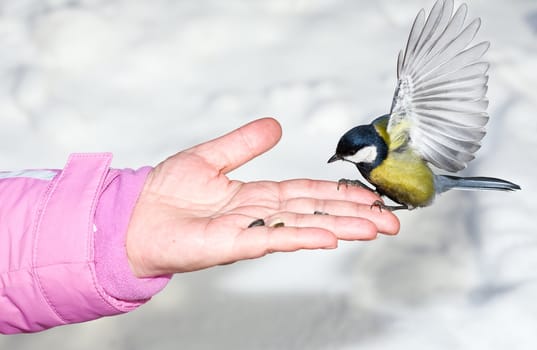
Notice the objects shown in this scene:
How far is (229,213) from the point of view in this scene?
50.1 inches

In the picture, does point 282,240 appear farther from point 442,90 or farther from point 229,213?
point 442,90

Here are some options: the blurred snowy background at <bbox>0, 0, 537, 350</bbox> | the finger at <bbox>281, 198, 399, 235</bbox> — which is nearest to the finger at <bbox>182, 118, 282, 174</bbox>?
the finger at <bbox>281, 198, 399, 235</bbox>

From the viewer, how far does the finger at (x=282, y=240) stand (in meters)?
1.11

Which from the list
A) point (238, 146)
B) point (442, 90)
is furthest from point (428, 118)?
point (238, 146)

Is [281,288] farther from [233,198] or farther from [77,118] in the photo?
[77,118]

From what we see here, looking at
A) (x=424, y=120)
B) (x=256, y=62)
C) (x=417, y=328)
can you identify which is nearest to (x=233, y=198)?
(x=424, y=120)

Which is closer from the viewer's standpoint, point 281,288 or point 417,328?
point 417,328

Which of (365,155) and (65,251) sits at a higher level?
(365,155)

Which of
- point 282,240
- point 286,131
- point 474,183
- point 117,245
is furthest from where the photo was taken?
point 286,131

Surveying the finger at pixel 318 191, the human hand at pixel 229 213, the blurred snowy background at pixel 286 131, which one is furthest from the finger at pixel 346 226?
the blurred snowy background at pixel 286 131

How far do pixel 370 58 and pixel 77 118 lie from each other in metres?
0.74

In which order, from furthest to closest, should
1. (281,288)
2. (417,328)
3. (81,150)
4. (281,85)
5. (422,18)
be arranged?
(281,85), (81,150), (281,288), (417,328), (422,18)

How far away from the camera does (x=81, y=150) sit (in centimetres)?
192

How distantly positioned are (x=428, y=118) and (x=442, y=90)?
2.3 inches
